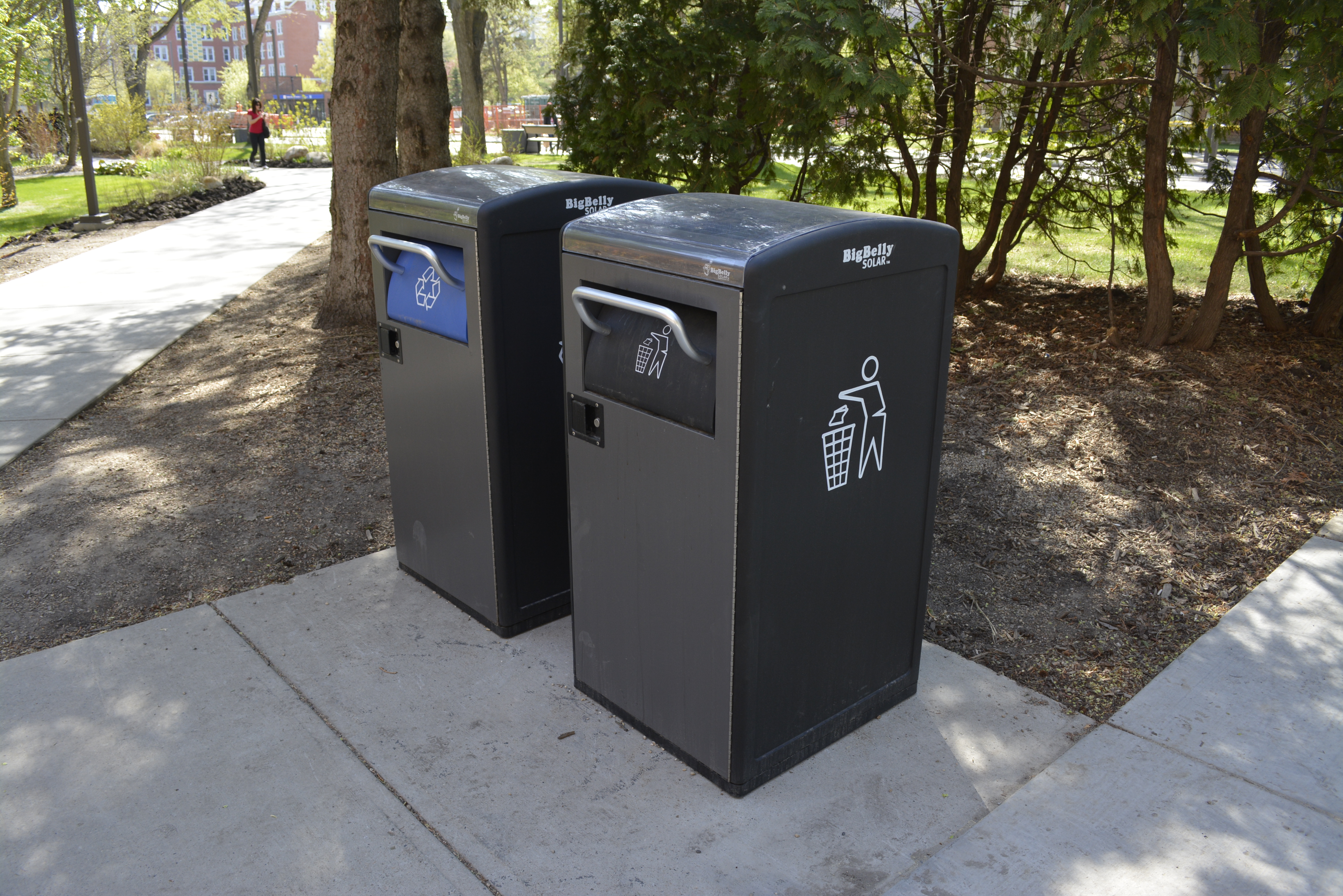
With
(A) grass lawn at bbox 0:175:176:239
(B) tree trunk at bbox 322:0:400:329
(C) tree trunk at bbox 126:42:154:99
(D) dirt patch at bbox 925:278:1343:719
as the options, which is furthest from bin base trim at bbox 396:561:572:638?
(C) tree trunk at bbox 126:42:154:99

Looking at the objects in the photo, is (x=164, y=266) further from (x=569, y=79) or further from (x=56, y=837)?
(x=56, y=837)

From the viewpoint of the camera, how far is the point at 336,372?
675cm

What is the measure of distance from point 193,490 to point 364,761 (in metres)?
2.57

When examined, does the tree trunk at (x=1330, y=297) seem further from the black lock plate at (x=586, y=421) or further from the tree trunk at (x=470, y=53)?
the tree trunk at (x=470, y=53)

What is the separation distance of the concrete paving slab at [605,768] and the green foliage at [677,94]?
5.11 m

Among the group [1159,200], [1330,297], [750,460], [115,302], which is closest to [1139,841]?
[750,460]

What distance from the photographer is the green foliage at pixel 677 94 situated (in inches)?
299

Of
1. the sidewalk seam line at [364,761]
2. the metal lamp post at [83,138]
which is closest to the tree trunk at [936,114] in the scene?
the sidewalk seam line at [364,761]

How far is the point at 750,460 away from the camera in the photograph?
2.40m

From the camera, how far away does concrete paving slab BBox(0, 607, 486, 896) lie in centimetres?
246

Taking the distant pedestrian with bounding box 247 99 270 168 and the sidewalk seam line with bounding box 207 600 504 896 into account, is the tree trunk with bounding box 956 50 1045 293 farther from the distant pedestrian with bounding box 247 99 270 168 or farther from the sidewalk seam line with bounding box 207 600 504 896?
the distant pedestrian with bounding box 247 99 270 168

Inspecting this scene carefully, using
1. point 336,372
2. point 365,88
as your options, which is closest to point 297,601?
point 336,372

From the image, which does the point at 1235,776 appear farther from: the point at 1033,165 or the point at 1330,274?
the point at 1033,165

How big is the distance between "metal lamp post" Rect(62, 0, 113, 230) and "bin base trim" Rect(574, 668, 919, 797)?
41.2 ft
